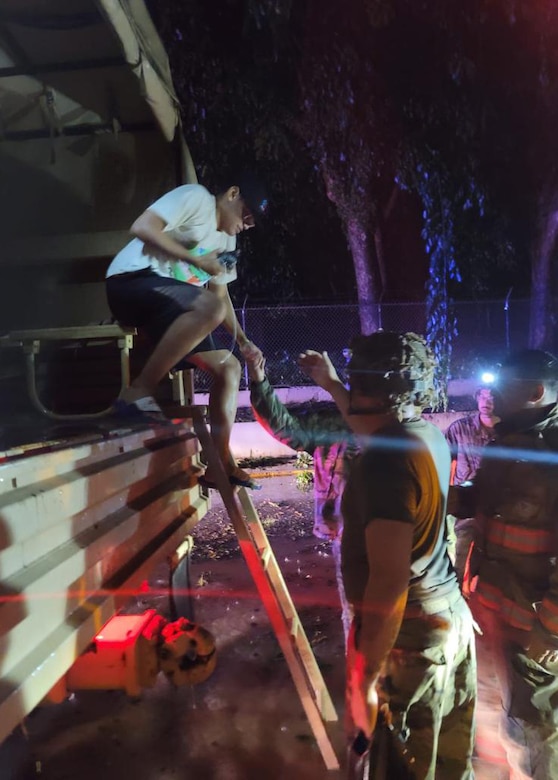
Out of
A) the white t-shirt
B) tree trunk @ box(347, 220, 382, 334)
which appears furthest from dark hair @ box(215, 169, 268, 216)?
tree trunk @ box(347, 220, 382, 334)

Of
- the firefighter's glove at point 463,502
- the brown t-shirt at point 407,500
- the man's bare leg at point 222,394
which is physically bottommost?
the firefighter's glove at point 463,502

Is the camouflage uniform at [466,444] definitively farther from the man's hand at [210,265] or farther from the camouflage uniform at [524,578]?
the man's hand at [210,265]

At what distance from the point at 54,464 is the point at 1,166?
3705 mm

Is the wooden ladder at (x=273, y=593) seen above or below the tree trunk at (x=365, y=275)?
below

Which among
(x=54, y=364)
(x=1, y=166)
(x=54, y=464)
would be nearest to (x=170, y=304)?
(x=54, y=464)

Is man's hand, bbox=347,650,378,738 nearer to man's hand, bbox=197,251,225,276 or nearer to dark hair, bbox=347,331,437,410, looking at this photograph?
dark hair, bbox=347,331,437,410

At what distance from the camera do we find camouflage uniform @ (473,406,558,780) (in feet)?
7.98

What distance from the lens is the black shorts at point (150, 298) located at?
2.71 metres

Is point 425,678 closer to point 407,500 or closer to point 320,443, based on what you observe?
point 407,500

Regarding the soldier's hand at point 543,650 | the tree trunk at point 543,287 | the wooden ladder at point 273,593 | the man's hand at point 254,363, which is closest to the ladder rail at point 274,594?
the wooden ladder at point 273,593

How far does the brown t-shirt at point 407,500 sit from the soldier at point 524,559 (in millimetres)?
529

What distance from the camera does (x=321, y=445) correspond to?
2998mm

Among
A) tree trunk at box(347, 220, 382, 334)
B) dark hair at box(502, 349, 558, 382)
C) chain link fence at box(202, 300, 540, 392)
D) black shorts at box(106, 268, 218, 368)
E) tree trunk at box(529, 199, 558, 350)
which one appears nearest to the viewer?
dark hair at box(502, 349, 558, 382)

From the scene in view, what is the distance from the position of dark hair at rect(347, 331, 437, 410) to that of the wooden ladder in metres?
0.82
